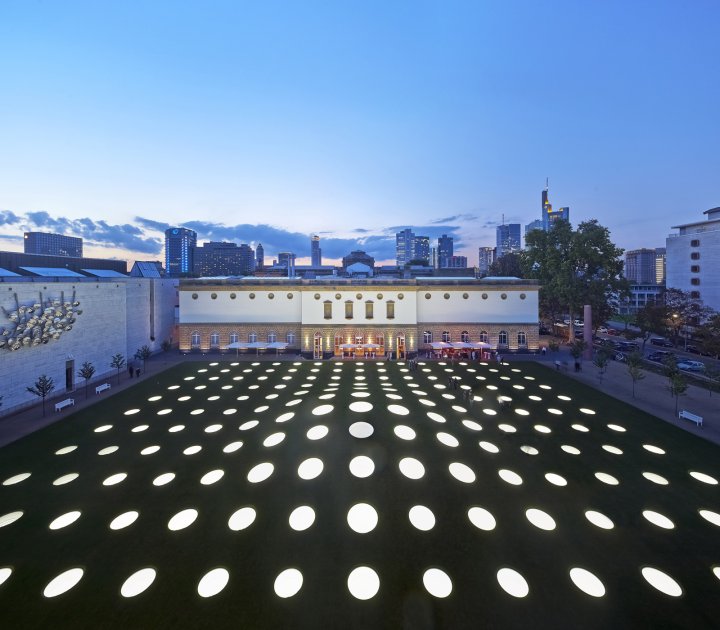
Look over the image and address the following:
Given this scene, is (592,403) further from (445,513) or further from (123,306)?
(123,306)

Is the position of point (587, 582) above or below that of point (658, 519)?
below

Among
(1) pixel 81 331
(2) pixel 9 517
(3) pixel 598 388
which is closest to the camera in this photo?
(2) pixel 9 517

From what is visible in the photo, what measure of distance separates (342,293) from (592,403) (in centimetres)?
3170

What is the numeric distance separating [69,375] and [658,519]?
45907 mm

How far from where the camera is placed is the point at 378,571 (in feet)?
37.4

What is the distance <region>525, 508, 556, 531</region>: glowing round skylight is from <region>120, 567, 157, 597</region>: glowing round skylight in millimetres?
14965

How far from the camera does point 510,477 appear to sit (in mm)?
16547

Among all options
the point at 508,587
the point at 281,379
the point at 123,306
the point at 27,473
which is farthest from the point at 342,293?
the point at 508,587

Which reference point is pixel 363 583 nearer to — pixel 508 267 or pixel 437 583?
pixel 437 583

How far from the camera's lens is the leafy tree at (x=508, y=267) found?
79.2 m

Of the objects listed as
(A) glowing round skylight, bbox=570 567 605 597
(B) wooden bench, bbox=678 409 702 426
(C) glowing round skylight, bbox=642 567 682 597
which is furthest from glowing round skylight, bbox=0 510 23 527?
(B) wooden bench, bbox=678 409 702 426

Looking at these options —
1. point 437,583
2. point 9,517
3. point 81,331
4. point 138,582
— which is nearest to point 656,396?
point 437,583

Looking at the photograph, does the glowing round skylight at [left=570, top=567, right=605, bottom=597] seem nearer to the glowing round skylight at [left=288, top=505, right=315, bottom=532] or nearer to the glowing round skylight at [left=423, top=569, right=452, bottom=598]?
the glowing round skylight at [left=423, top=569, right=452, bottom=598]

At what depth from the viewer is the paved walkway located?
23703 millimetres
